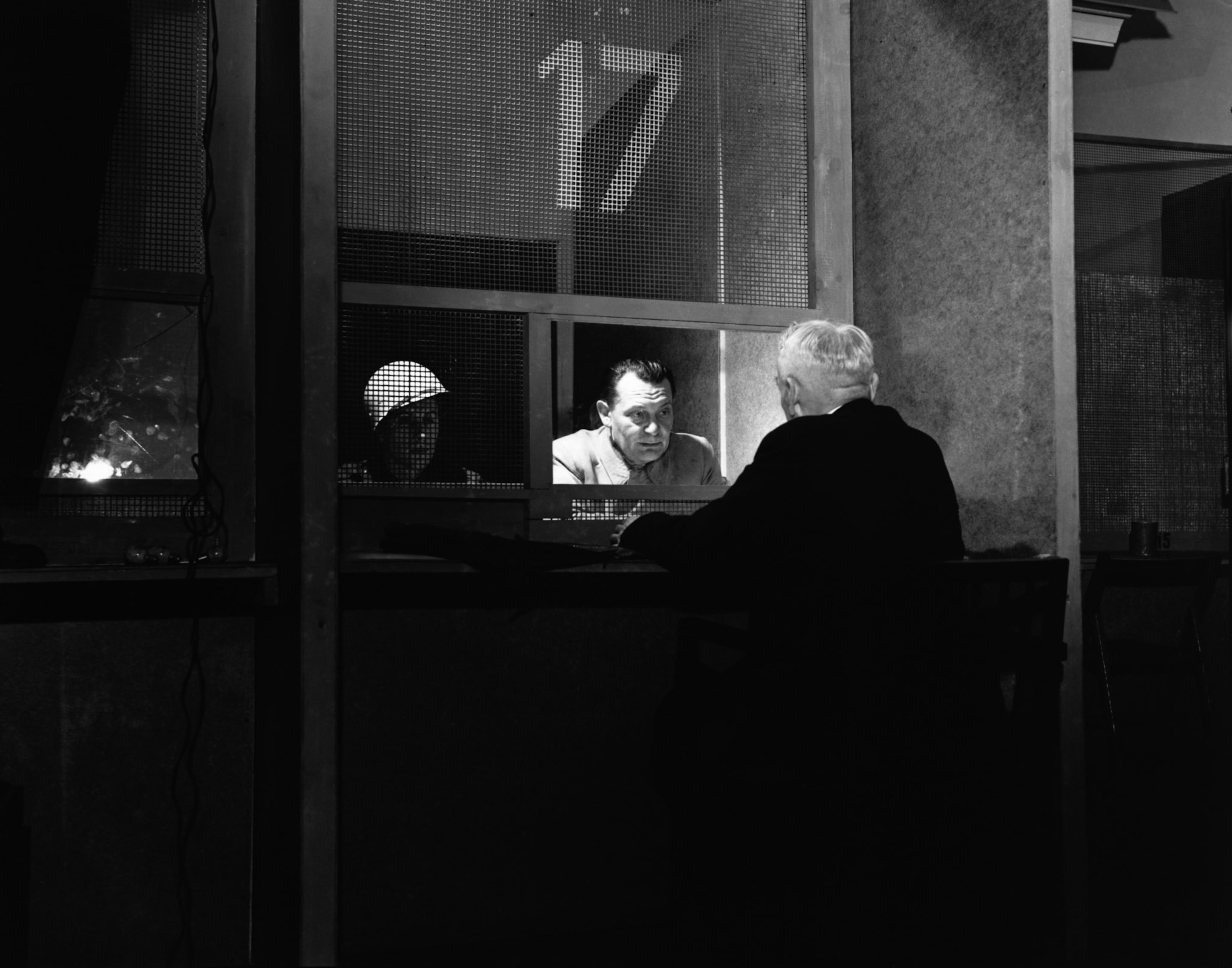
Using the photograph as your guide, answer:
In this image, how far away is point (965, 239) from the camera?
2385 millimetres

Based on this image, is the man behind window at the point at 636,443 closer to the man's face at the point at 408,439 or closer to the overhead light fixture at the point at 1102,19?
the man's face at the point at 408,439

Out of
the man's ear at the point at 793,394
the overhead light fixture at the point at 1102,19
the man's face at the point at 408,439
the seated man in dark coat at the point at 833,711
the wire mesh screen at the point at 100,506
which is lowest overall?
the seated man in dark coat at the point at 833,711

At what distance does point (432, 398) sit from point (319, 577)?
103 centimetres

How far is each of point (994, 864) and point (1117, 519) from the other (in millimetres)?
Result: 2034

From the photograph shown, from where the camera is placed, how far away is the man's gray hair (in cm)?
217

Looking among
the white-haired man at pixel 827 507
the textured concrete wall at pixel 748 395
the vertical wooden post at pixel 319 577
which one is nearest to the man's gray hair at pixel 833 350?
Result: the white-haired man at pixel 827 507

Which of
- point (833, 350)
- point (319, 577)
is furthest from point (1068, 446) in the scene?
point (319, 577)

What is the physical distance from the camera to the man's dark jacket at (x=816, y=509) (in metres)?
1.77

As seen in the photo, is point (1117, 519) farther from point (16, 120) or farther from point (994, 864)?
point (16, 120)

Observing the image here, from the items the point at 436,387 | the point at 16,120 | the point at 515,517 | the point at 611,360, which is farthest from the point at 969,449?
the point at 16,120

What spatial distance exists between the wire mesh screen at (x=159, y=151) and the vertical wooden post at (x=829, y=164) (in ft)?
4.27

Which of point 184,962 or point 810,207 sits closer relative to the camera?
point 184,962

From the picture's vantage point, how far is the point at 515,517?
7.85 feet

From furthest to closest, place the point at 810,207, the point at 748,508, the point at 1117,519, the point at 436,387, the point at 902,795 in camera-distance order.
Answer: the point at 1117,519
the point at 810,207
the point at 436,387
the point at 748,508
the point at 902,795
